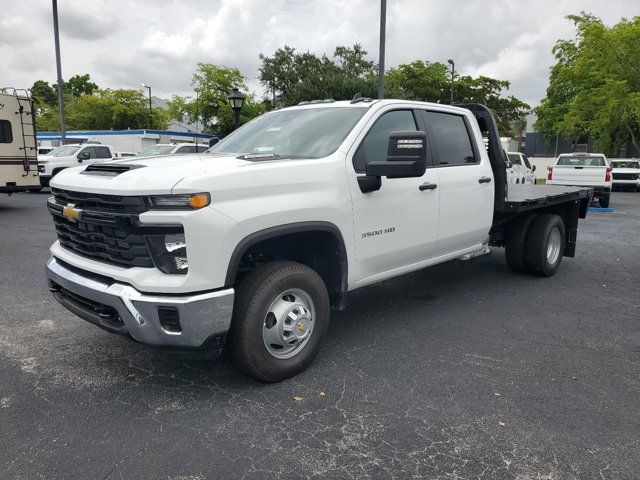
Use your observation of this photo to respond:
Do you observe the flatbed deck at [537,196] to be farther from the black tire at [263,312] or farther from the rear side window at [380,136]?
the black tire at [263,312]

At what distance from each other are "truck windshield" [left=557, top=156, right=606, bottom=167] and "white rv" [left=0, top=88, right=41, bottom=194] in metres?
16.2

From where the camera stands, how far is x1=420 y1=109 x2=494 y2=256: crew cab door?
477cm

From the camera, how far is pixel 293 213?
11.1 ft

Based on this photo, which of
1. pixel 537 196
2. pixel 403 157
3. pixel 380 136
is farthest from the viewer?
pixel 537 196

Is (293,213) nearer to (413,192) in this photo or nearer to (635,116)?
(413,192)

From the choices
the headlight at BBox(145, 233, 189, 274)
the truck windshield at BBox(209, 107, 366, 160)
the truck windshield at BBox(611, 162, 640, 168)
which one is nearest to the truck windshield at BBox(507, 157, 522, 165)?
the truck windshield at BBox(611, 162, 640, 168)

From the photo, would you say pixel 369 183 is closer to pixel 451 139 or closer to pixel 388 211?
pixel 388 211

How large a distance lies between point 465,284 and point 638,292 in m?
1.98

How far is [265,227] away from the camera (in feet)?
10.6

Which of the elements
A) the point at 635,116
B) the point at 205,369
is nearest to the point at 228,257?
the point at 205,369

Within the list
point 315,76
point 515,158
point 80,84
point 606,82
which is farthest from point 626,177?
point 80,84

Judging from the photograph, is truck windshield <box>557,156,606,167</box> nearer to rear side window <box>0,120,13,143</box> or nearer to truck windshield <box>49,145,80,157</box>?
rear side window <box>0,120,13,143</box>

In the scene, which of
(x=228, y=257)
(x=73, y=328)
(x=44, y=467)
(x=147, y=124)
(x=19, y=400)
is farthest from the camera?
(x=147, y=124)

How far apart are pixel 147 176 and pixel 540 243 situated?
5032 millimetres
